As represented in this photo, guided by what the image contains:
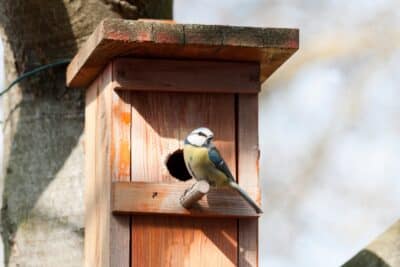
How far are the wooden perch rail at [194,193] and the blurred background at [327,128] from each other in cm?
356

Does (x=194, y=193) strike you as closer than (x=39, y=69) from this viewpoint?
Yes

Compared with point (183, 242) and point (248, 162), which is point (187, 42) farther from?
point (183, 242)

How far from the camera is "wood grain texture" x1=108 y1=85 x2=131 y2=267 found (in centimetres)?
313

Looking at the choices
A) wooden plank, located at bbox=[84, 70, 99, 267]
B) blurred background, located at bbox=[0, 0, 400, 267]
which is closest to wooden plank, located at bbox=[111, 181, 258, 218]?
wooden plank, located at bbox=[84, 70, 99, 267]

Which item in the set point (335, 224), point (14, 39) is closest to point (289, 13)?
point (335, 224)

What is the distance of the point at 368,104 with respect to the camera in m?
6.96

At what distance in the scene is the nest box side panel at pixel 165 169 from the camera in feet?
10.4

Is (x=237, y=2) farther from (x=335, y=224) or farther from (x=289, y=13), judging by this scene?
(x=335, y=224)

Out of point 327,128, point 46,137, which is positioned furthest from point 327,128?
point 46,137

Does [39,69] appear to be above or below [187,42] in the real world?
above

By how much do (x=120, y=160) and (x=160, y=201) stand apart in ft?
0.51

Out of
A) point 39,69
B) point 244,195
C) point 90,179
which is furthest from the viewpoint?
point 39,69

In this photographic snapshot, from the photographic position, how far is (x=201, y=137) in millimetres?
3070

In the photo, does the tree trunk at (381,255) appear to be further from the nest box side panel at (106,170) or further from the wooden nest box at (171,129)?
the nest box side panel at (106,170)
